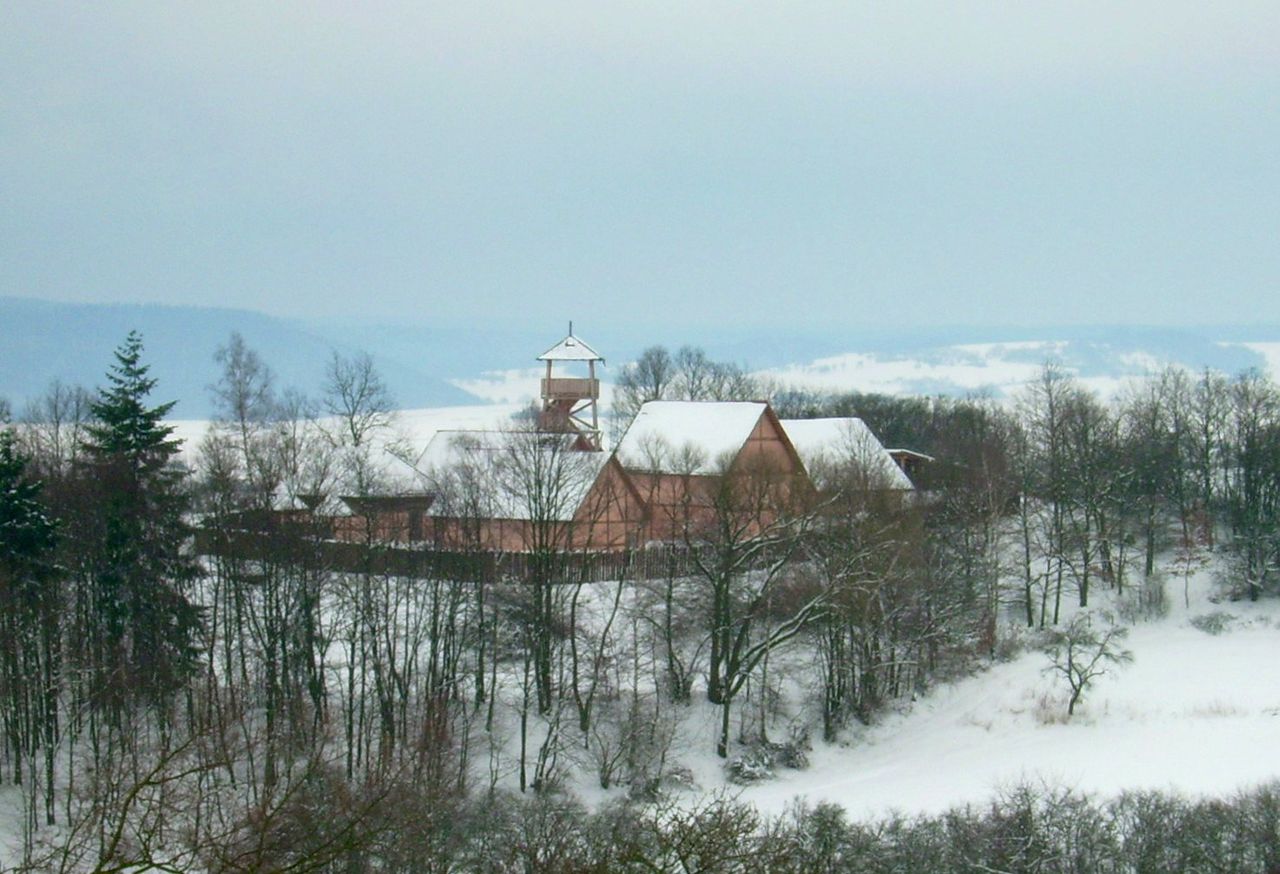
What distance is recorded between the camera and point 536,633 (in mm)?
34656

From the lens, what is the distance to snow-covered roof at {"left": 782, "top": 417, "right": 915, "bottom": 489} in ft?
140

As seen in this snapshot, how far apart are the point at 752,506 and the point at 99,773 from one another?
1785 centimetres

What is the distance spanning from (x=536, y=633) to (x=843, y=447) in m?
19.7

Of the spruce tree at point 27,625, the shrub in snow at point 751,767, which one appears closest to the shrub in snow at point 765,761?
the shrub in snow at point 751,767

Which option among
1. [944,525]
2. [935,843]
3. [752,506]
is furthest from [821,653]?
[935,843]

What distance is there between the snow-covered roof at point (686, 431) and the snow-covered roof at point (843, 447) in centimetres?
269

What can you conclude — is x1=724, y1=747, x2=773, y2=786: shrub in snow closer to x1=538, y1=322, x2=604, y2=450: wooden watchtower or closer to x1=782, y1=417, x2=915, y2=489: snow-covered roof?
x1=782, y1=417, x2=915, y2=489: snow-covered roof

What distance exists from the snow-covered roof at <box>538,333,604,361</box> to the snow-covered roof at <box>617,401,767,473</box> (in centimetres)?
427

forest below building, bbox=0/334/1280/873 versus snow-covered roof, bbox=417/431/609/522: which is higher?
snow-covered roof, bbox=417/431/609/522

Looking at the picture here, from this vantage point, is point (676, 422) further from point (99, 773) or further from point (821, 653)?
point (99, 773)

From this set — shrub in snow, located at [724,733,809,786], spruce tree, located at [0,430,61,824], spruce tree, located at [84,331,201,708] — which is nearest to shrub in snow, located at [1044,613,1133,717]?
shrub in snow, located at [724,733,809,786]

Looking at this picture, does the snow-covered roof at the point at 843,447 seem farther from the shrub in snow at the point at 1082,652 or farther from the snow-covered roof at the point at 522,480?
the snow-covered roof at the point at 522,480

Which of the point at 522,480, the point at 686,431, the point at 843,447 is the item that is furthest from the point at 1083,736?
the point at 686,431

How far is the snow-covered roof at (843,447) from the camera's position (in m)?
42.8
